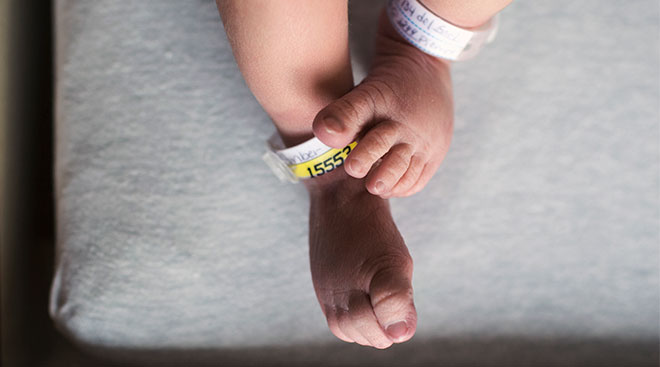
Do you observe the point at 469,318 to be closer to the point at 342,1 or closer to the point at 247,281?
the point at 247,281

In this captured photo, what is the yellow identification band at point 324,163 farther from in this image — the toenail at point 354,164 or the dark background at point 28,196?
the dark background at point 28,196

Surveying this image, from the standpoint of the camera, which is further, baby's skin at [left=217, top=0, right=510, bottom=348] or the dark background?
the dark background

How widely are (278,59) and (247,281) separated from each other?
0.30 meters

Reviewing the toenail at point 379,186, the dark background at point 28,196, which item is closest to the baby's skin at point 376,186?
the toenail at point 379,186

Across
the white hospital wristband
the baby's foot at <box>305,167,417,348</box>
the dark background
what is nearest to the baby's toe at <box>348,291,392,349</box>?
the baby's foot at <box>305,167,417,348</box>

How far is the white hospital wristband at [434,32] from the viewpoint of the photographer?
552 mm

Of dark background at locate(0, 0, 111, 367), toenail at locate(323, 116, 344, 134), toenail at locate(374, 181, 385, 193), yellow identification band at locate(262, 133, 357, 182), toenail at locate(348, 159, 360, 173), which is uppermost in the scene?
toenail at locate(323, 116, 344, 134)

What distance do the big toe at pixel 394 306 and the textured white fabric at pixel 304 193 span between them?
0.70 feet

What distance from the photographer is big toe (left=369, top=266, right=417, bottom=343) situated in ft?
1.46

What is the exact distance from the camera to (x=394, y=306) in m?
0.44

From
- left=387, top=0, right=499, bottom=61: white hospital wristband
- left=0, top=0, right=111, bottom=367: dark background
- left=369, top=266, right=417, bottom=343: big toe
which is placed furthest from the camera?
left=0, top=0, right=111, bottom=367: dark background

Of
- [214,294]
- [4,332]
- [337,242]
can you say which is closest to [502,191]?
[337,242]

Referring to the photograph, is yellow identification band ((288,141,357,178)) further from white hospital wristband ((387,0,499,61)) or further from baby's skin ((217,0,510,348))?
white hospital wristband ((387,0,499,61))

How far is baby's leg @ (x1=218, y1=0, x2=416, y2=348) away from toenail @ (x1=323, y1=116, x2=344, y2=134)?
0.06m
